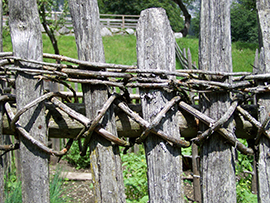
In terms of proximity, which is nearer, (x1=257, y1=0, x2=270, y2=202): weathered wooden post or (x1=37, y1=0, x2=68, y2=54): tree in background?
(x1=257, y1=0, x2=270, y2=202): weathered wooden post

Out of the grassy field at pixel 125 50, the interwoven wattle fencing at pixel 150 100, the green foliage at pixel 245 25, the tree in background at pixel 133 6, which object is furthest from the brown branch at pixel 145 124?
the tree in background at pixel 133 6

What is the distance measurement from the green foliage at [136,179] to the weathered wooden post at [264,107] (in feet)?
5.37

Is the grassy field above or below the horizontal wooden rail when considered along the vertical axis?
above

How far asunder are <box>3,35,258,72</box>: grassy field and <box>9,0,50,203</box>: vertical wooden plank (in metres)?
11.0

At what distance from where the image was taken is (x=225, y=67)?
1.33 m

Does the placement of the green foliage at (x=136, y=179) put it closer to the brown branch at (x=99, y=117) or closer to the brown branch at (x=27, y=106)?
the brown branch at (x=99, y=117)

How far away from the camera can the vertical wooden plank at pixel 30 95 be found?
1317 mm

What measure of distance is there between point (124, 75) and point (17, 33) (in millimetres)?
607

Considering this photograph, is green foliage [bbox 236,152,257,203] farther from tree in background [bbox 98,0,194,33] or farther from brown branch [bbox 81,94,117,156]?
tree in background [bbox 98,0,194,33]

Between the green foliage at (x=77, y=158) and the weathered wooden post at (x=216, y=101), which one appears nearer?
the weathered wooden post at (x=216, y=101)

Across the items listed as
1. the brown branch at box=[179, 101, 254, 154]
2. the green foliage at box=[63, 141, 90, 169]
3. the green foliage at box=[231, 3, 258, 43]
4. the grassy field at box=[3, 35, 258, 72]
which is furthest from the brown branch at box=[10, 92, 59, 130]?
the green foliage at box=[231, 3, 258, 43]

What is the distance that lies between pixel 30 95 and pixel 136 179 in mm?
2599

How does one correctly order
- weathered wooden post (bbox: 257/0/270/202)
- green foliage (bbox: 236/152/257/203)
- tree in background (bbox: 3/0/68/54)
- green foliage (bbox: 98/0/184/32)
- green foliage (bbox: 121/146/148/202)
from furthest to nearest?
1. green foliage (bbox: 98/0/184/32)
2. tree in background (bbox: 3/0/68/54)
3. green foliage (bbox: 121/146/148/202)
4. green foliage (bbox: 236/152/257/203)
5. weathered wooden post (bbox: 257/0/270/202)

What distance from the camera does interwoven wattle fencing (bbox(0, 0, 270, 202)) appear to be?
1.30 m
